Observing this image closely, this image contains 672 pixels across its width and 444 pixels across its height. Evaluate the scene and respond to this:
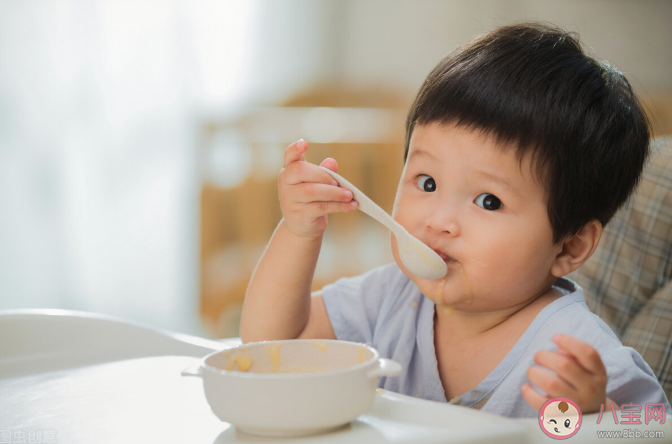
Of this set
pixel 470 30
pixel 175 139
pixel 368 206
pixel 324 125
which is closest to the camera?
pixel 368 206

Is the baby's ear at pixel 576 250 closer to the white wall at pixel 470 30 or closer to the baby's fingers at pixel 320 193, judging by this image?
the baby's fingers at pixel 320 193

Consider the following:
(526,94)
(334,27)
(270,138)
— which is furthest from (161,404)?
(334,27)

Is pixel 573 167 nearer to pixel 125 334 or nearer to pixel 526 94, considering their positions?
pixel 526 94

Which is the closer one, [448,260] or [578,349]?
[578,349]

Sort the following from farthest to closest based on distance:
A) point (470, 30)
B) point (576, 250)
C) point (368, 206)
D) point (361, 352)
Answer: point (470, 30)
point (576, 250)
point (368, 206)
point (361, 352)

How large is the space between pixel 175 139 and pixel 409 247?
2396mm

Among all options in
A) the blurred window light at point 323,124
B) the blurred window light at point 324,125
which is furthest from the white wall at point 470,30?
the blurred window light at point 324,125

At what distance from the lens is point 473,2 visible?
321 centimetres

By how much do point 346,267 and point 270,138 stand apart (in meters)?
0.67

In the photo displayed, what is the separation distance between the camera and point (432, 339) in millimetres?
879

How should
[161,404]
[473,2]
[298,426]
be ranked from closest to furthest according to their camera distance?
[298,426] → [161,404] → [473,2]

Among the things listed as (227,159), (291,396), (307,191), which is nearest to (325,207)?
(307,191)

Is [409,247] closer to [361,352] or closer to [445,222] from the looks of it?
[445,222]

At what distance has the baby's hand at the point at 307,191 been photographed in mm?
745
